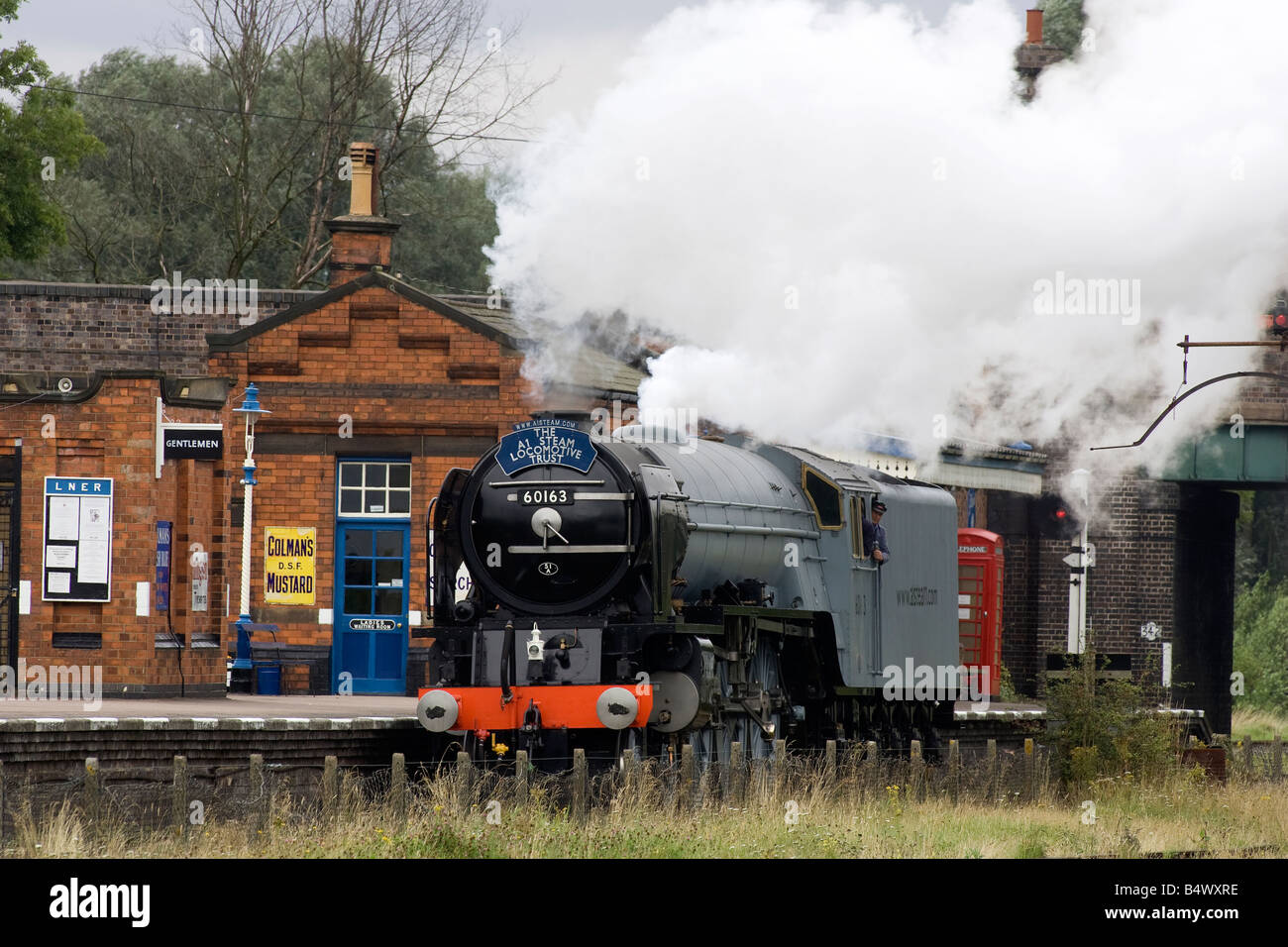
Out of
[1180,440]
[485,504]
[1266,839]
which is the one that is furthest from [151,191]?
[1266,839]

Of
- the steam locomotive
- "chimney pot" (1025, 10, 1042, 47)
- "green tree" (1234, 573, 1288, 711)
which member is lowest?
"green tree" (1234, 573, 1288, 711)

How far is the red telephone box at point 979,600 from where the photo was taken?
89.1ft

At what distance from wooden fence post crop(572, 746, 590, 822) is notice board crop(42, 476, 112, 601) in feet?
21.4

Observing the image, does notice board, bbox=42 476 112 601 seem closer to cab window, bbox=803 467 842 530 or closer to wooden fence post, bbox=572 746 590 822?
cab window, bbox=803 467 842 530

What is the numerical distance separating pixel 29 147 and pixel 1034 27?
14887 mm

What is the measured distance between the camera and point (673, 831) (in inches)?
473

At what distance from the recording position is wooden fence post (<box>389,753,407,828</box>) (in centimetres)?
1223

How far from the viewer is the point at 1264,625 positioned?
4300 cm

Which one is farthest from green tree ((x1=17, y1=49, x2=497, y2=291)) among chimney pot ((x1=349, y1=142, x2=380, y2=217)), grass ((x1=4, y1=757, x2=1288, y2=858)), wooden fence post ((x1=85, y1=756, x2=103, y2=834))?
wooden fence post ((x1=85, y1=756, x2=103, y2=834))

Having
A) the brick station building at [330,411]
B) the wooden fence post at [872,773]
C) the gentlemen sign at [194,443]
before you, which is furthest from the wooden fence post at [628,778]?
the brick station building at [330,411]

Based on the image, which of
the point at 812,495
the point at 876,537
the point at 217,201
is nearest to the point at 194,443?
the point at 812,495

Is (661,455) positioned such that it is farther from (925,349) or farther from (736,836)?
(925,349)

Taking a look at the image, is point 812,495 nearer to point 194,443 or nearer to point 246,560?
point 194,443

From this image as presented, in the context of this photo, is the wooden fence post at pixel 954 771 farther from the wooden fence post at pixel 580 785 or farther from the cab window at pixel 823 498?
the wooden fence post at pixel 580 785
